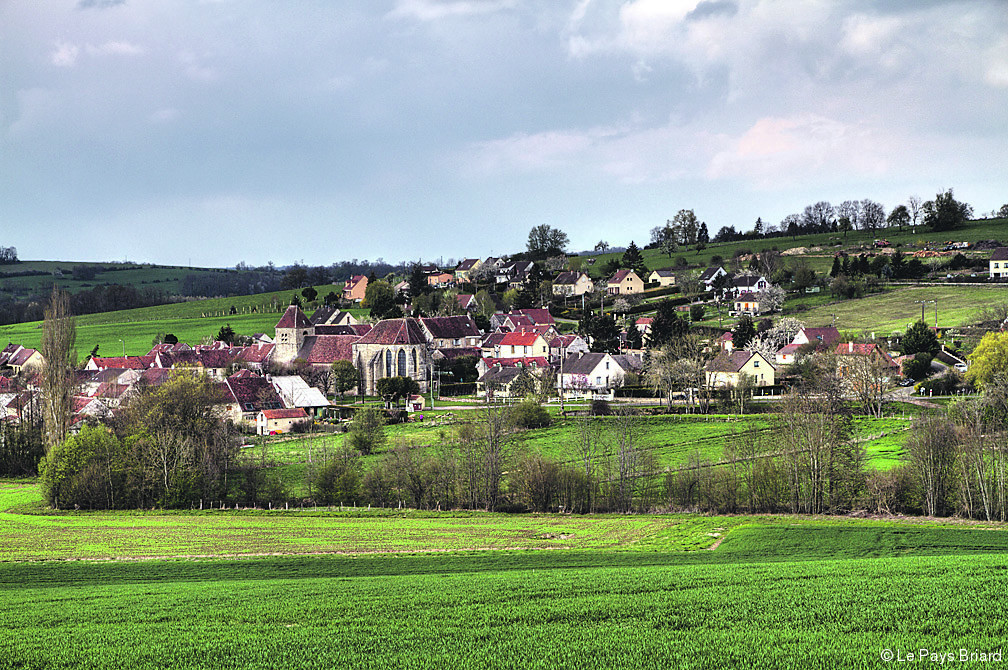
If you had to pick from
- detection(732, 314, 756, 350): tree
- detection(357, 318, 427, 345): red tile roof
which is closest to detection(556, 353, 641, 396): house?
detection(732, 314, 756, 350): tree

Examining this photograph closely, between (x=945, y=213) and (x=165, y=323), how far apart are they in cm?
12408

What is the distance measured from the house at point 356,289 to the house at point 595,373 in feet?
227

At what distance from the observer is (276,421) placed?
68.9 meters

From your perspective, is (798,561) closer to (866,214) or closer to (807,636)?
(807,636)

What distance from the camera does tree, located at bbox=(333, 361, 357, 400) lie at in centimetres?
8531

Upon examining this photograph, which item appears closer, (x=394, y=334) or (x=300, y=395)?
(x=300, y=395)

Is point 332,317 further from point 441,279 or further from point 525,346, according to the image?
point 441,279

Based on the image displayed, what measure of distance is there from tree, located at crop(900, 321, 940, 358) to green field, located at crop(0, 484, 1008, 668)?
44329 mm

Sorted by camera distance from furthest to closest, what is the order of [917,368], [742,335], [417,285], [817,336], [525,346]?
[417,285], [525,346], [742,335], [817,336], [917,368]

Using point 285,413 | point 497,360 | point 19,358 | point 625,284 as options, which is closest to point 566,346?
point 497,360

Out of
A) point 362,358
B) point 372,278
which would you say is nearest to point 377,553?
point 362,358

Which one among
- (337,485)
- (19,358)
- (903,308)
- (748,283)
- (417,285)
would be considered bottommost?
(337,485)

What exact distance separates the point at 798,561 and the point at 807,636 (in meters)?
11.2

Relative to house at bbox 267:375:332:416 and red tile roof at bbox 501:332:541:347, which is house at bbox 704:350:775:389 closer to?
red tile roof at bbox 501:332:541:347
